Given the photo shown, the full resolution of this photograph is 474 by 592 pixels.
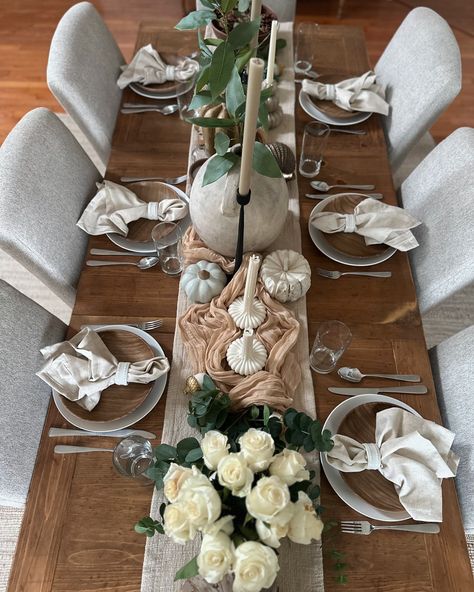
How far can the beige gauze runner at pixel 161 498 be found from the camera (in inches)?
32.0

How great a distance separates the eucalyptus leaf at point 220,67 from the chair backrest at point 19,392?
0.69m

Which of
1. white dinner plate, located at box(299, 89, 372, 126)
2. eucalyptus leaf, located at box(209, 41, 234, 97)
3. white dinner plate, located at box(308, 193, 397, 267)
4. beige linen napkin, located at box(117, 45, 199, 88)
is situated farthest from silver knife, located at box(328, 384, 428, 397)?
beige linen napkin, located at box(117, 45, 199, 88)

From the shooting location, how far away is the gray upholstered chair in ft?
3.11

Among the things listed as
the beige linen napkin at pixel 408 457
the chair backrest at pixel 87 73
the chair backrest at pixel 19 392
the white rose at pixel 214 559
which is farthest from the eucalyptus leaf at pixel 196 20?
the white rose at pixel 214 559

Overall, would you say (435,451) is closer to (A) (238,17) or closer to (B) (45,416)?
(B) (45,416)

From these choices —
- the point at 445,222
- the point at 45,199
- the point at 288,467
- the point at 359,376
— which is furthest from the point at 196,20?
the point at 288,467

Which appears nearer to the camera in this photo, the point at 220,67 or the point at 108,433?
the point at 220,67

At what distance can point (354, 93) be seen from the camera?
4.91 feet

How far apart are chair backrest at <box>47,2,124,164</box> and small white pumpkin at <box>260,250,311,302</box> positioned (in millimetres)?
817

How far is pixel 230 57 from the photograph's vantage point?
84 centimetres

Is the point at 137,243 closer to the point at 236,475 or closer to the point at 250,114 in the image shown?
the point at 250,114

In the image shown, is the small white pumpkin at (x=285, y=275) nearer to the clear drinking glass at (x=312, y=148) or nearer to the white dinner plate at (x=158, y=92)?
the clear drinking glass at (x=312, y=148)

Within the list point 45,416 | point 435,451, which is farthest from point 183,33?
point 435,451

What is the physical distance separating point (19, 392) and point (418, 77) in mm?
1502
